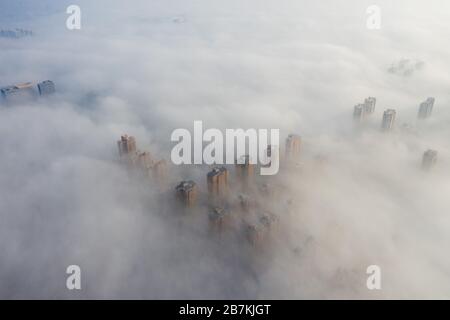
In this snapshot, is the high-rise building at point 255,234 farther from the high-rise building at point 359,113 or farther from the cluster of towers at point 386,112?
the high-rise building at point 359,113

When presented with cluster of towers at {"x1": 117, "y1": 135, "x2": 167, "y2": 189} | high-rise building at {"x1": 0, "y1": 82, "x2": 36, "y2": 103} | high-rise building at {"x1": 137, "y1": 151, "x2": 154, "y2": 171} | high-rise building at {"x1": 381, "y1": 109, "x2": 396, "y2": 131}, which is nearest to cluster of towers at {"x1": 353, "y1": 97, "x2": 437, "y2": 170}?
high-rise building at {"x1": 381, "y1": 109, "x2": 396, "y2": 131}

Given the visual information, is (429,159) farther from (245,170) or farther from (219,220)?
(219,220)

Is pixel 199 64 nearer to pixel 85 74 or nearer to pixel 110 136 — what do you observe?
pixel 85 74

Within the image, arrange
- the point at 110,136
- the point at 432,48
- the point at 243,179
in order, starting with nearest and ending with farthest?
1. the point at 243,179
2. the point at 110,136
3. the point at 432,48

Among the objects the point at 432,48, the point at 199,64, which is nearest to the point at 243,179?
the point at 199,64

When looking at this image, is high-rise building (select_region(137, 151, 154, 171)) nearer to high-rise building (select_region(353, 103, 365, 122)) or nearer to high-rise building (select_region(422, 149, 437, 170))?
high-rise building (select_region(422, 149, 437, 170))

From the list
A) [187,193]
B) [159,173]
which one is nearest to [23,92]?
[159,173]

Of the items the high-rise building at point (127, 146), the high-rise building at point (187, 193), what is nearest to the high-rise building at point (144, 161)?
the high-rise building at point (127, 146)
